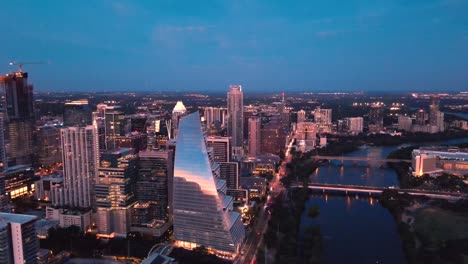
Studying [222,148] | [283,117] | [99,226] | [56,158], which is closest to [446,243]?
[222,148]

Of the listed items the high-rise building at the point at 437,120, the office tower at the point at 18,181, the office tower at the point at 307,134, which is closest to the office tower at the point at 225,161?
the office tower at the point at 18,181

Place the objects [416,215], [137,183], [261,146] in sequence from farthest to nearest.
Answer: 1. [261,146]
2. [416,215]
3. [137,183]

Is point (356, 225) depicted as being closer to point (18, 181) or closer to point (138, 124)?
point (18, 181)

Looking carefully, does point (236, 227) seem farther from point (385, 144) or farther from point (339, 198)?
point (385, 144)

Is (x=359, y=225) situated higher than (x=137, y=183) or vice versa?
(x=137, y=183)

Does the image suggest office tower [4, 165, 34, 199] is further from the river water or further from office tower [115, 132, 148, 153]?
the river water

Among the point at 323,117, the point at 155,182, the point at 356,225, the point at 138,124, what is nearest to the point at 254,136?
the point at 138,124

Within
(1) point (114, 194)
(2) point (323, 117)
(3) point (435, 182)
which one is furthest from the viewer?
(2) point (323, 117)
